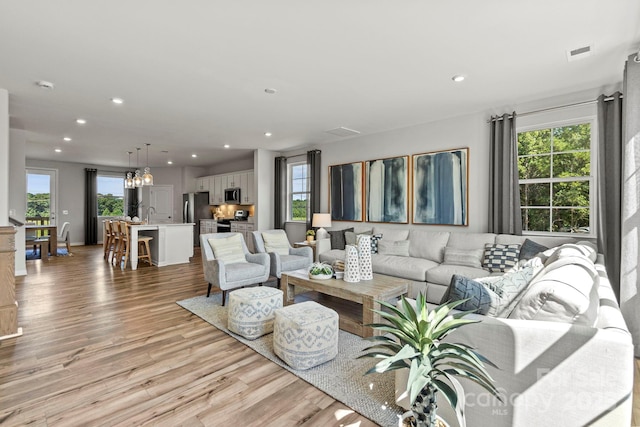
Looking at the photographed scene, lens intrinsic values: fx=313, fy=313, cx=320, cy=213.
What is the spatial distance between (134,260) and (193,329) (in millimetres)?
3822

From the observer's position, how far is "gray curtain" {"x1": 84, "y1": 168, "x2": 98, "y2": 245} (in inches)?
388

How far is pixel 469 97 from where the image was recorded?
390cm

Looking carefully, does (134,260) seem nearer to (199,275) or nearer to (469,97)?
(199,275)

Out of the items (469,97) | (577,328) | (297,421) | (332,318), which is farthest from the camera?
(469,97)

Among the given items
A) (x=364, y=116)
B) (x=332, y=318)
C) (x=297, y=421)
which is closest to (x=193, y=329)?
(x=332, y=318)

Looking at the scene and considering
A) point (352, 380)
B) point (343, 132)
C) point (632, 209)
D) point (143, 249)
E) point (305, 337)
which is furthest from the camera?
point (143, 249)

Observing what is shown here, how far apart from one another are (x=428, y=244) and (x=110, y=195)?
10563 millimetres

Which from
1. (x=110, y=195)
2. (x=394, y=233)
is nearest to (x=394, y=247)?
(x=394, y=233)

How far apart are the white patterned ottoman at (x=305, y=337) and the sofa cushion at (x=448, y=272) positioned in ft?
6.01

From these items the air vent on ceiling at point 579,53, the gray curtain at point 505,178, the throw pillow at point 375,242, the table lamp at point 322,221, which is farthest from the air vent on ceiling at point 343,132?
the air vent on ceiling at point 579,53

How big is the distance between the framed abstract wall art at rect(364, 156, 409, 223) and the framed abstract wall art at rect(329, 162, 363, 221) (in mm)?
182

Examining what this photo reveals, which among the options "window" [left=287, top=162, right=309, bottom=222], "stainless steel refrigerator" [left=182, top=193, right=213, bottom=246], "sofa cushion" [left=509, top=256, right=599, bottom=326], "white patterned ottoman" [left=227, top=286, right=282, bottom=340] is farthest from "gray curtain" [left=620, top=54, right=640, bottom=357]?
"stainless steel refrigerator" [left=182, top=193, right=213, bottom=246]

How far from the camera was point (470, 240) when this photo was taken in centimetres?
420

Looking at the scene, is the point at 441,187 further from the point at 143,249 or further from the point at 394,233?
the point at 143,249
